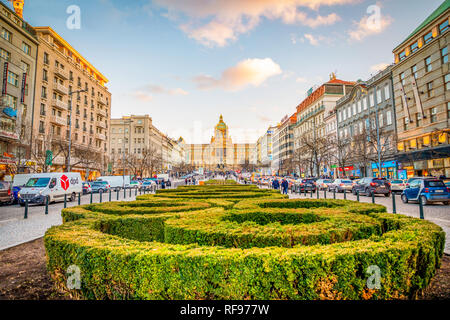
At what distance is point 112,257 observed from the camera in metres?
3.47

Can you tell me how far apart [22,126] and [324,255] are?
138 ft

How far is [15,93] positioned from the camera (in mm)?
35562

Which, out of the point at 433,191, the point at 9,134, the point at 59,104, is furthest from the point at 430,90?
the point at 59,104

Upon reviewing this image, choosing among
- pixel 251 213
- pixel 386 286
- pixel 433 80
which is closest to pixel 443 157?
pixel 433 80

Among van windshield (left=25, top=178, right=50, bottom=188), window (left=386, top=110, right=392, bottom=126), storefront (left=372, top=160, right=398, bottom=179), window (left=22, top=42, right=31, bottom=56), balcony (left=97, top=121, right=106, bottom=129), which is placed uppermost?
window (left=22, top=42, right=31, bottom=56)

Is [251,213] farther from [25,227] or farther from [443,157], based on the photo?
[443,157]

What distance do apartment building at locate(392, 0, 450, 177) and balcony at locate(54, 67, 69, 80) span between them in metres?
55.2

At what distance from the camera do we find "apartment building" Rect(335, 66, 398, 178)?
124ft

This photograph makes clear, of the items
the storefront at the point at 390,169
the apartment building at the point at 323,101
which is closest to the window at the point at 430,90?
the storefront at the point at 390,169

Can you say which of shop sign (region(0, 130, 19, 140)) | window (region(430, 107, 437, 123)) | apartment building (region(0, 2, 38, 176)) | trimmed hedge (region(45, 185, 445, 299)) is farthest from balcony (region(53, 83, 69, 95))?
window (region(430, 107, 437, 123))

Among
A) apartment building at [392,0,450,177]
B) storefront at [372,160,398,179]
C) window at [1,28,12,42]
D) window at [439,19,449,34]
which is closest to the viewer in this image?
apartment building at [392,0,450,177]

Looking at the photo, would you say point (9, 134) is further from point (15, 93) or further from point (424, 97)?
point (424, 97)

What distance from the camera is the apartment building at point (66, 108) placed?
41.6 m

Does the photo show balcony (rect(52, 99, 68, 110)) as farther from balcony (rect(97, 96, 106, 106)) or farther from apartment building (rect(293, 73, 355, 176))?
apartment building (rect(293, 73, 355, 176))
